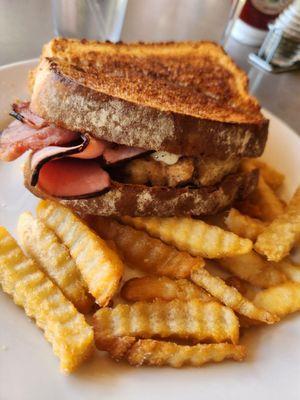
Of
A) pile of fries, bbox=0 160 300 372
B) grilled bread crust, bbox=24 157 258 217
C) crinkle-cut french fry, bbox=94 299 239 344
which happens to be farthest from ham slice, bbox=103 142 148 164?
crinkle-cut french fry, bbox=94 299 239 344

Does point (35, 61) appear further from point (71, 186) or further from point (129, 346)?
point (129, 346)

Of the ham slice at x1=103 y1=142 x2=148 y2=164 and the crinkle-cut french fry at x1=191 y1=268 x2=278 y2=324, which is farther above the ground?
the ham slice at x1=103 y1=142 x2=148 y2=164

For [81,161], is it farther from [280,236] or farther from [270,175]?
[270,175]

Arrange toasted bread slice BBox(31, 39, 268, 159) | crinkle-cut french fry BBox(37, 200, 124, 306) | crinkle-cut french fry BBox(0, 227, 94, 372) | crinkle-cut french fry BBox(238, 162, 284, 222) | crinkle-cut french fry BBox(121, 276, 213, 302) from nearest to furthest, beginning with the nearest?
crinkle-cut french fry BBox(0, 227, 94, 372) → crinkle-cut french fry BBox(37, 200, 124, 306) → crinkle-cut french fry BBox(121, 276, 213, 302) → toasted bread slice BBox(31, 39, 268, 159) → crinkle-cut french fry BBox(238, 162, 284, 222)

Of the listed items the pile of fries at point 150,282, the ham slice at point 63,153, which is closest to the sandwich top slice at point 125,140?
the ham slice at point 63,153

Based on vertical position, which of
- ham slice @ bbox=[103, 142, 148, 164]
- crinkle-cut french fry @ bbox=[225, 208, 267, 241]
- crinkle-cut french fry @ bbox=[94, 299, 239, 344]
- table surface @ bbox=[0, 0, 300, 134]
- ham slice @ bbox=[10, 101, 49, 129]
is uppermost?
ham slice @ bbox=[103, 142, 148, 164]

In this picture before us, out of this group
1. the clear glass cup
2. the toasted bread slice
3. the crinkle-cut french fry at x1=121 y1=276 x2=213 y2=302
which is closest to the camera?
the crinkle-cut french fry at x1=121 y1=276 x2=213 y2=302

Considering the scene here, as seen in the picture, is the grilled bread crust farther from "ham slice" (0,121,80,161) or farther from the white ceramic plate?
the white ceramic plate
